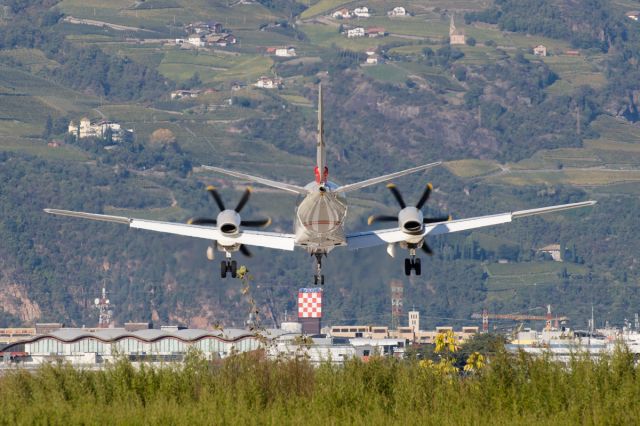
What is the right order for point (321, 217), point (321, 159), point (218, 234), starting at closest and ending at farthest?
point (321, 217) → point (321, 159) → point (218, 234)

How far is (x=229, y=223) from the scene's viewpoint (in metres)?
101

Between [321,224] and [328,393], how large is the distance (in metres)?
13.8

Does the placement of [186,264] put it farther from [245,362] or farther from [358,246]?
[245,362]

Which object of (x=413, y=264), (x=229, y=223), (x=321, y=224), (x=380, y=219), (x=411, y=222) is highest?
(x=380, y=219)

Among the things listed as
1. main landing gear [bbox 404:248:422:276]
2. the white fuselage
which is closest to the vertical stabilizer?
the white fuselage

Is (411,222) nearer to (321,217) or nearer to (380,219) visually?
(380,219)

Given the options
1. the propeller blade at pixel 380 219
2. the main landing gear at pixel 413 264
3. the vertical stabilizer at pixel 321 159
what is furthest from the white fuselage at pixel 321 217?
the main landing gear at pixel 413 264

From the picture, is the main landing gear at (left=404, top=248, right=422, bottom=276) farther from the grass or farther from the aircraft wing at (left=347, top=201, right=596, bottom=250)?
the grass

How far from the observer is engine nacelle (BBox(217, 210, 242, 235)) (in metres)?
101

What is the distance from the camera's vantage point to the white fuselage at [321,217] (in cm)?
9594

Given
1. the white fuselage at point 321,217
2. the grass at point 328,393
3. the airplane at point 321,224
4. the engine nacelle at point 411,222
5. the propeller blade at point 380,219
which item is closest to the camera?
the grass at point 328,393

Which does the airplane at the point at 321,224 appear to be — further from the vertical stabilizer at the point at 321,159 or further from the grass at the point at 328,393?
the grass at the point at 328,393

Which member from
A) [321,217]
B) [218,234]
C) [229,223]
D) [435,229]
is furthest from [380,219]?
[218,234]

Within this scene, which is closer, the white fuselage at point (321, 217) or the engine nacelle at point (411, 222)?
the white fuselage at point (321, 217)
